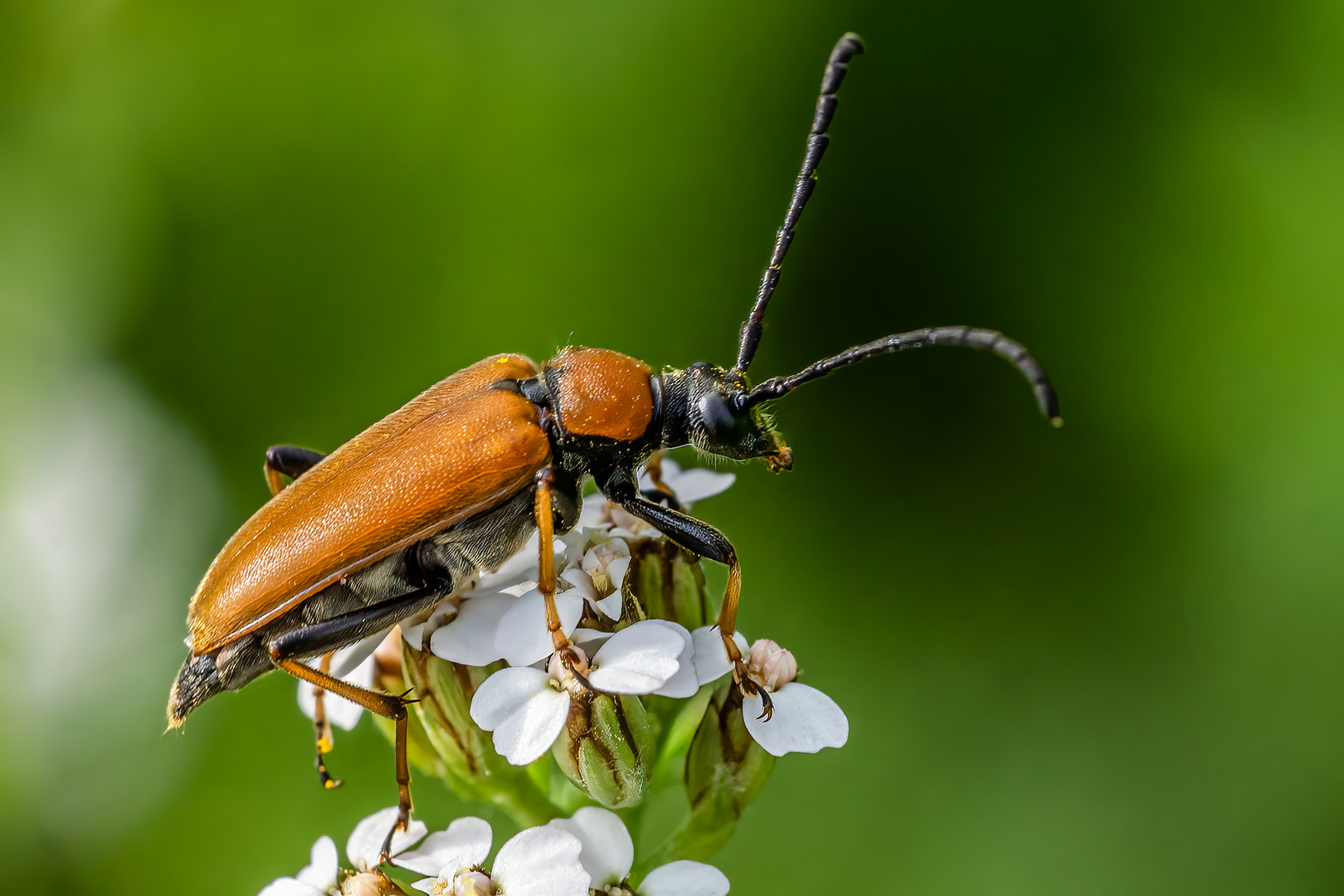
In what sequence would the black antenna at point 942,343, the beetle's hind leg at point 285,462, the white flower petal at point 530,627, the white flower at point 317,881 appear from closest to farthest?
the black antenna at point 942,343, the white flower petal at point 530,627, the white flower at point 317,881, the beetle's hind leg at point 285,462

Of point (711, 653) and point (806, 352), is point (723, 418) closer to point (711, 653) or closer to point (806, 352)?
point (711, 653)

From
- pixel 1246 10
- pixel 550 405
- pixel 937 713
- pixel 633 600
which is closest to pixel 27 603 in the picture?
pixel 550 405

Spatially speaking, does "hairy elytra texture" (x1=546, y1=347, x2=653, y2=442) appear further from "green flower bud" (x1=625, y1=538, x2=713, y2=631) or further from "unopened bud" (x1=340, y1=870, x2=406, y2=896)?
"unopened bud" (x1=340, y1=870, x2=406, y2=896)

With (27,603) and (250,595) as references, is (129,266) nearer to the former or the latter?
(27,603)

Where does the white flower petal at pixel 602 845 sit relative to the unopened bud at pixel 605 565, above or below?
below

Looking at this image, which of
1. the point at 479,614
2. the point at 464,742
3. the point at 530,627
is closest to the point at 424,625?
the point at 479,614

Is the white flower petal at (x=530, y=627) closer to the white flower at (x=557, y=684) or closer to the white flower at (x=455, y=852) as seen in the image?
the white flower at (x=557, y=684)

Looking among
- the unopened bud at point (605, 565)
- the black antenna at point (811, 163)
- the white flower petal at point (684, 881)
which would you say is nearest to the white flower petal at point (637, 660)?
the unopened bud at point (605, 565)

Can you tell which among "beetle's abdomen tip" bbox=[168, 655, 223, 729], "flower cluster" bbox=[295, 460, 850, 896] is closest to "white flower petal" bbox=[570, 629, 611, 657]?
"flower cluster" bbox=[295, 460, 850, 896]
